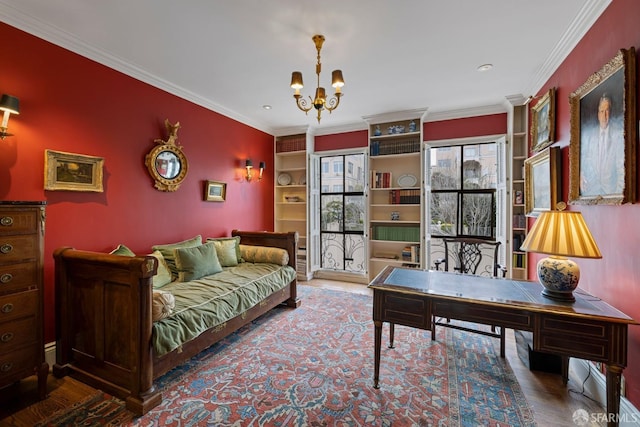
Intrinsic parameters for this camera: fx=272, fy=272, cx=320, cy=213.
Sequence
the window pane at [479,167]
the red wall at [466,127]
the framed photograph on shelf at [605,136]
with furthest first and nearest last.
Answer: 1. the window pane at [479,167]
2. the red wall at [466,127]
3. the framed photograph on shelf at [605,136]

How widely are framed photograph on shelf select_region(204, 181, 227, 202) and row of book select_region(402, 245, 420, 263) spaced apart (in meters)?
2.95

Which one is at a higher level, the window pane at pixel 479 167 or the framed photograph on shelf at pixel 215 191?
the window pane at pixel 479 167

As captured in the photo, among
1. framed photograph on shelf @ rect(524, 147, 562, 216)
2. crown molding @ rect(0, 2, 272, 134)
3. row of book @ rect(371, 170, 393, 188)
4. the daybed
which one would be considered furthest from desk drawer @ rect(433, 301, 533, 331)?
crown molding @ rect(0, 2, 272, 134)

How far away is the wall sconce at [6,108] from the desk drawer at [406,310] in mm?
2969

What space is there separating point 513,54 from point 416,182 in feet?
6.81

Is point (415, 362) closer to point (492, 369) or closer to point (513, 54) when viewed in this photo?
point (492, 369)

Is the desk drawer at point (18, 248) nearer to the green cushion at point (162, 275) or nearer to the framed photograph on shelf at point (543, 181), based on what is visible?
the green cushion at point (162, 275)

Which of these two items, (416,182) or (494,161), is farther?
(416,182)

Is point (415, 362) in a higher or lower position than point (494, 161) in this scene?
lower

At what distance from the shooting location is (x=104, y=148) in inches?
103

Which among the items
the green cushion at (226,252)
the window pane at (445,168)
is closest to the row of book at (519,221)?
the window pane at (445,168)

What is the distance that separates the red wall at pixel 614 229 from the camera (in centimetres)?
157

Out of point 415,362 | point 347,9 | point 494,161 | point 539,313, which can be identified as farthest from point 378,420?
point 494,161

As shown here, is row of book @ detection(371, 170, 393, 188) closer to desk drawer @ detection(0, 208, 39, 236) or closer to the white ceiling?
the white ceiling
